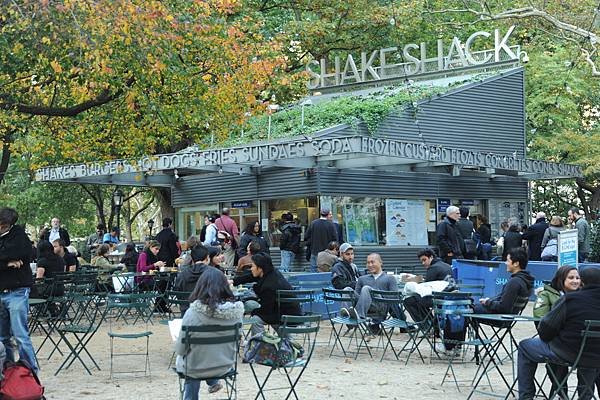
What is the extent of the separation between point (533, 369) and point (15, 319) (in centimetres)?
494

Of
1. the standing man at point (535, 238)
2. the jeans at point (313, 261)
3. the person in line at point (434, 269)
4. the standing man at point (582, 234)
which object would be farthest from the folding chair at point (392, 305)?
the standing man at point (535, 238)

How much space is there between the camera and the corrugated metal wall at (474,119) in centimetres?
2262

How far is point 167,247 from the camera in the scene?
1702 cm

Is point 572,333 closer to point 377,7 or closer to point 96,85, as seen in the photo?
point 96,85

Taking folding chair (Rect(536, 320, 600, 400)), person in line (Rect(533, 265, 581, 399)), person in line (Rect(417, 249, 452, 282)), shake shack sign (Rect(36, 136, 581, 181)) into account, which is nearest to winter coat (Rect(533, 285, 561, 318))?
person in line (Rect(533, 265, 581, 399))

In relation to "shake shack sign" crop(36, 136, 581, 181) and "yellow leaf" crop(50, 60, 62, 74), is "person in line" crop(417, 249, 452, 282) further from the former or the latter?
"shake shack sign" crop(36, 136, 581, 181)

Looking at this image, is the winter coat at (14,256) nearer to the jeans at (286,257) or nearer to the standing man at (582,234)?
the jeans at (286,257)

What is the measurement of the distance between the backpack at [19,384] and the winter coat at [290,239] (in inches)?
525

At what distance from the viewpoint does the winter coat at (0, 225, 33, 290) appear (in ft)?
29.1

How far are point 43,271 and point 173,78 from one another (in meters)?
3.78

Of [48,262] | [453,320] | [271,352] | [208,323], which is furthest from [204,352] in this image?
[48,262]

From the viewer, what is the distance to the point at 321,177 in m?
20.9

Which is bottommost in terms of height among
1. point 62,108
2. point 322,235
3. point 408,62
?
point 322,235

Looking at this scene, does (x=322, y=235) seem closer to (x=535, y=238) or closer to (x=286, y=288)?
(x=535, y=238)
